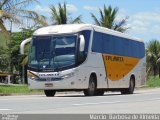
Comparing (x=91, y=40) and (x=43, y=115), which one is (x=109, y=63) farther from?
(x=43, y=115)

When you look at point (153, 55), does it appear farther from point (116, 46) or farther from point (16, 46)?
point (116, 46)

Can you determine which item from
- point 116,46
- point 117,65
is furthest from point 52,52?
point 117,65

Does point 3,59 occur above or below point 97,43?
below

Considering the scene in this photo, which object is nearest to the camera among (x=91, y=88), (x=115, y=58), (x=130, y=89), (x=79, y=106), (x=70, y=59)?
(x=79, y=106)

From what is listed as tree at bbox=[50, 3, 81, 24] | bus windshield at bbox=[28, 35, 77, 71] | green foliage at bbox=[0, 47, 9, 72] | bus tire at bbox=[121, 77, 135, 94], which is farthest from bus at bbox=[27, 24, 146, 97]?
green foliage at bbox=[0, 47, 9, 72]

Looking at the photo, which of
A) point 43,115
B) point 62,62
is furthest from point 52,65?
point 43,115

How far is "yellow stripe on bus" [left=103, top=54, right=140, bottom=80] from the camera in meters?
29.8

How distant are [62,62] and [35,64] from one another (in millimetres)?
1438

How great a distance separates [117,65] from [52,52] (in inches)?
239

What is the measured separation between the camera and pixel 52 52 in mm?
26141

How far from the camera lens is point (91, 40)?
27047mm

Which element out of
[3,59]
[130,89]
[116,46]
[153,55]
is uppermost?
[153,55]

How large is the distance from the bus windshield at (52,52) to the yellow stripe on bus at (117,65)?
141 inches

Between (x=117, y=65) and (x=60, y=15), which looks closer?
(x=117, y=65)
